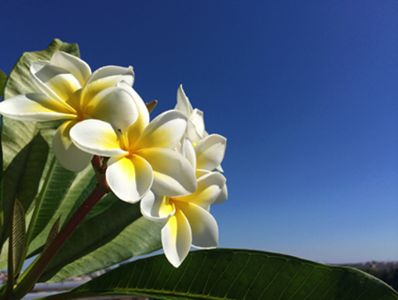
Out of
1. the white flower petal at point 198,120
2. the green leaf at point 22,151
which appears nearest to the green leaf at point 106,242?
the green leaf at point 22,151

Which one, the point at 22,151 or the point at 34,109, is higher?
the point at 34,109

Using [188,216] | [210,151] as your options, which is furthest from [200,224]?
[210,151]

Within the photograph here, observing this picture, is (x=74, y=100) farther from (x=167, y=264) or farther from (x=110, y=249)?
(x=110, y=249)

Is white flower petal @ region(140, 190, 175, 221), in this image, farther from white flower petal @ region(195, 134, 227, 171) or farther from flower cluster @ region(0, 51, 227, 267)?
white flower petal @ region(195, 134, 227, 171)

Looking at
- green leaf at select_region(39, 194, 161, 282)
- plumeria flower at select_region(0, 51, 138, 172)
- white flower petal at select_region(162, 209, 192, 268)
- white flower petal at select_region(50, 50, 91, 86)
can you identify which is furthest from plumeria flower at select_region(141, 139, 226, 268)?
green leaf at select_region(39, 194, 161, 282)

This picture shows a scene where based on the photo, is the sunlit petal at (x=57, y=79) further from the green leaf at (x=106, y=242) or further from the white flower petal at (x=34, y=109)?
the green leaf at (x=106, y=242)

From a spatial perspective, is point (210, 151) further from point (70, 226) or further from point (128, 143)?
point (70, 226)
